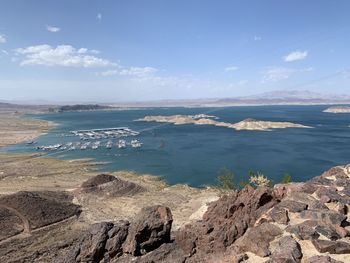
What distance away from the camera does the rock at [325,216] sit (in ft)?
77.6

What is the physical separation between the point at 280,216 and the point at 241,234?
3.13 m

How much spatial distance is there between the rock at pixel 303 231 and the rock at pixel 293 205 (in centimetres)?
250

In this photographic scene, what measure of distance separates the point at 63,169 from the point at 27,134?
281ft

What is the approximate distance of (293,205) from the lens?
1043 inches

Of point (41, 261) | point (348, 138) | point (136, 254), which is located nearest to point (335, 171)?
point (136, 254)

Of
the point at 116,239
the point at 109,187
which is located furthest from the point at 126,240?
the point at 109,187

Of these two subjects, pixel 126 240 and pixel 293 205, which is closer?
pixel 126 240

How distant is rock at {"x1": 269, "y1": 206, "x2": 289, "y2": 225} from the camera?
80.2 feet

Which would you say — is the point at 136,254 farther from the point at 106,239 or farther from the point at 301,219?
the point at 301,219

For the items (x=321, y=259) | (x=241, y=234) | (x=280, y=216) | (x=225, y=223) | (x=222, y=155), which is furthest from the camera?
(x=222, y=155)

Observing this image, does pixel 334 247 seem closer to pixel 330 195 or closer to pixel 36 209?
pixel 330 195

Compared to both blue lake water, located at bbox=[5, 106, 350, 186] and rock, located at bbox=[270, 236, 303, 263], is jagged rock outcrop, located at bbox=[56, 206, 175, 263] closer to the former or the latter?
rock, located at bbox=[270, 236, 303, 263]

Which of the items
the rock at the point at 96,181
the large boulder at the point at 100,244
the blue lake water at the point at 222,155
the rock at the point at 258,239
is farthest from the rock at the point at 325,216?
the blue lake water at the point at 222,155

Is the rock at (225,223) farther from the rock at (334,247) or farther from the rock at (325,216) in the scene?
the rock at (334,247)
